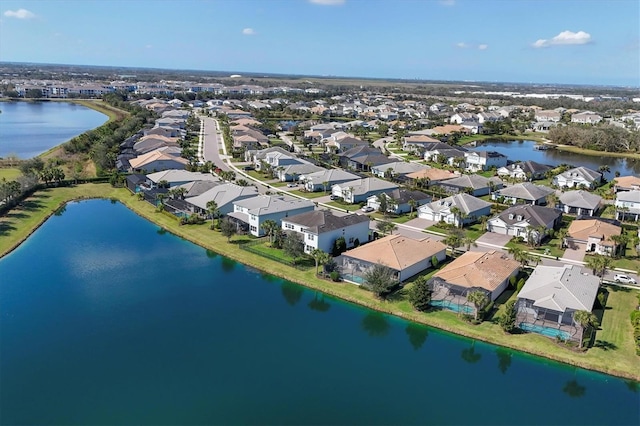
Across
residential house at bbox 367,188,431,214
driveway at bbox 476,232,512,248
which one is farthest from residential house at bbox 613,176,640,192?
driveway at bbox 476,232,512,248

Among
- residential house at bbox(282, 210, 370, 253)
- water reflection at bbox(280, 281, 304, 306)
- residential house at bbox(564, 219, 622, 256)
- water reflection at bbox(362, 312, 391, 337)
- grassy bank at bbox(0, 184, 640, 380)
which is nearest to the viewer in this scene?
grassy bank at bbox(0, 184, 640, 380)

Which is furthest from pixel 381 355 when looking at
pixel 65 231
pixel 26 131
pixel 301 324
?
pixel 26 131

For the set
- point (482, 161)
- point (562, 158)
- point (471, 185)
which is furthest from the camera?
point (562, 158)

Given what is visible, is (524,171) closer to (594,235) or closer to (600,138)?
(594,235)

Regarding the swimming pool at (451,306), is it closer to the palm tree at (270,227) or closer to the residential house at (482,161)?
the palm tree at (270,227)

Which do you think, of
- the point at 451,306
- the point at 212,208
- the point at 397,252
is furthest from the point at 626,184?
the point at 212,208

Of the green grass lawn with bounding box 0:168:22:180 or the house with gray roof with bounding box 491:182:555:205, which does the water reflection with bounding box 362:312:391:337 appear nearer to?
the house with gray roof with bounding box 491:182:555:205
